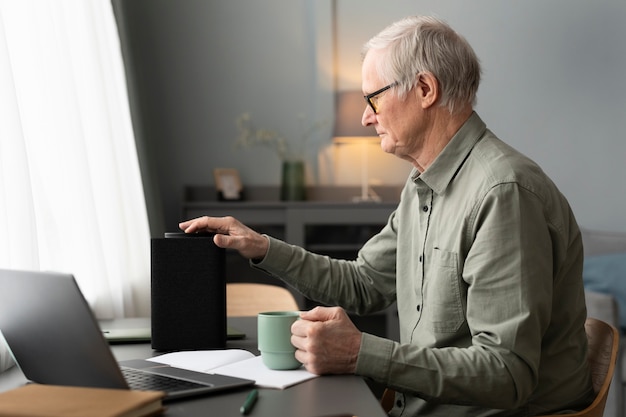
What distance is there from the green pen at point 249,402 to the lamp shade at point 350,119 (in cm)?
311

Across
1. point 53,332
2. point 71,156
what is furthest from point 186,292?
point 71,156

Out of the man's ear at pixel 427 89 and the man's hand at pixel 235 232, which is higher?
the man's ear at pixel 427 89

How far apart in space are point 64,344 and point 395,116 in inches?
33.7

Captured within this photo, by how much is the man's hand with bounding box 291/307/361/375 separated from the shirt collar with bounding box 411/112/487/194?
0.41m

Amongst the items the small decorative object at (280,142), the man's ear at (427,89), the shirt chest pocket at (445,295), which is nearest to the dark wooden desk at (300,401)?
the shirt chest pocket at (445,295)

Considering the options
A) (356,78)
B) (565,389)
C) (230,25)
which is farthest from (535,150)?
(565,389)

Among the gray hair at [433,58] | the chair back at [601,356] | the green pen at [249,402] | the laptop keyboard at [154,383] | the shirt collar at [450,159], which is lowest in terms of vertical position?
the chair back at [601,356]

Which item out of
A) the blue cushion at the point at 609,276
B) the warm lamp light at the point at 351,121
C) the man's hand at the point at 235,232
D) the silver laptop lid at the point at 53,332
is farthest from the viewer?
the warm lamp light at the point at 351,121

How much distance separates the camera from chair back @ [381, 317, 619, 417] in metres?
1.54

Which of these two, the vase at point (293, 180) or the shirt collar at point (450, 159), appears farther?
the vase at point (293, 180)

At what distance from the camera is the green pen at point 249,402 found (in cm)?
112

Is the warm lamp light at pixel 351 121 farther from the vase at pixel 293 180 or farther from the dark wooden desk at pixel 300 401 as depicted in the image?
the dark wooden desk at pixel 300 401

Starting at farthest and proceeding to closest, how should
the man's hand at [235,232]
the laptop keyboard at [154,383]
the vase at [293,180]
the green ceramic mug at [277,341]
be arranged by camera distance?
1. the vase at [293,180]
2. the man's hand at [235,232]
3. the green ceramic mug at [277,341]
4. the laptop keyboard at [154,383]

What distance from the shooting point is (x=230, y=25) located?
14.9 ft
